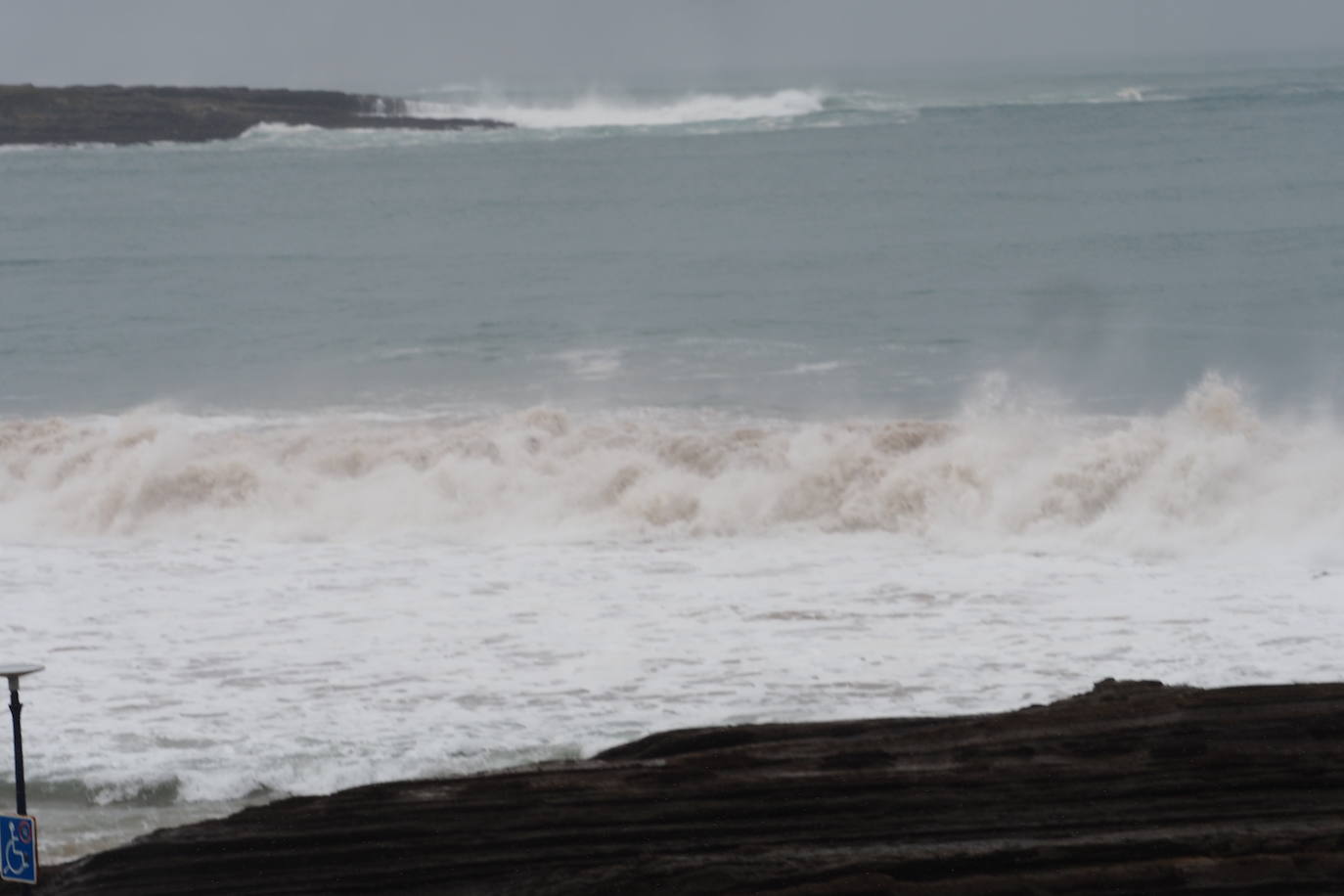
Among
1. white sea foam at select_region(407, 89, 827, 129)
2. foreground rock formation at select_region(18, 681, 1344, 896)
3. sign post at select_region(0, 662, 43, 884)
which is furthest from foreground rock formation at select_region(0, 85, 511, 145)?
foreground rock formation at select_region(18, 681, 1344, 896)

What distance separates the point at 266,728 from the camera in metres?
11.9

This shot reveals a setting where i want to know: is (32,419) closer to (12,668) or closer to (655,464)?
(655,464)

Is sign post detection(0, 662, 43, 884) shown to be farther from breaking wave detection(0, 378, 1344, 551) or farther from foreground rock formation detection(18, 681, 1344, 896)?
breaking wave detection(0, 378, 1344, 551)

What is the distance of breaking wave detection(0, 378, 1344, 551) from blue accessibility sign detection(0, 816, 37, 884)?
1185 centimetres

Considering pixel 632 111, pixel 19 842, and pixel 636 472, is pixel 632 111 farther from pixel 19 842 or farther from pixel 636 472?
pixel 19 842

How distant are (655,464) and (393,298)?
697 inches

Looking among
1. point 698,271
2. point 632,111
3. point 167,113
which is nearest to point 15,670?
point 698,271

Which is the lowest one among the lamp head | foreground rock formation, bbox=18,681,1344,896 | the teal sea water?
foreground rock formation, bbox=18,681,1344,896

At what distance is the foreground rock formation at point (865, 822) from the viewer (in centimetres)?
624

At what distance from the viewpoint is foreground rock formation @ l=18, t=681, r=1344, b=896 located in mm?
6242

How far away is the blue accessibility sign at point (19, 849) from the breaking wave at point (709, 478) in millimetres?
11855

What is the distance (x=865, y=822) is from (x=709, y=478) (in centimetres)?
1403

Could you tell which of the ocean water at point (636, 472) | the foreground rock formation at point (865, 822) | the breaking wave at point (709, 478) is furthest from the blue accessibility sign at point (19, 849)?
the breaking wave at point (709, 478)

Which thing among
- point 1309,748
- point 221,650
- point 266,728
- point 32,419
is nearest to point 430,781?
point 1309,748
